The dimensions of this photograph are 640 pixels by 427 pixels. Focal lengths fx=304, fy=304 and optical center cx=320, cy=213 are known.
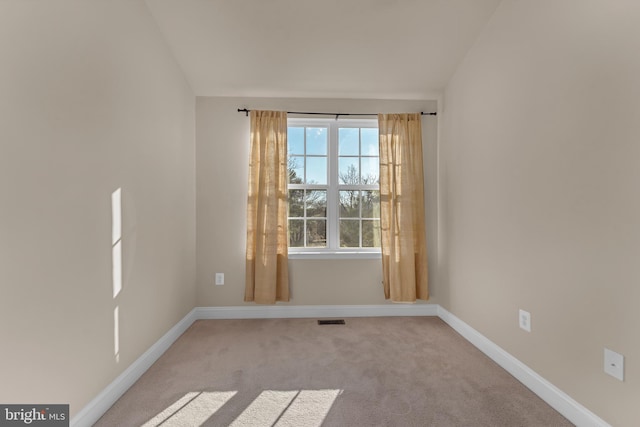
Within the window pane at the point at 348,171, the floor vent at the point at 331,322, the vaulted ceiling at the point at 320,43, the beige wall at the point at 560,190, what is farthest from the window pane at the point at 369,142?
the floor vent at the point at 331,322

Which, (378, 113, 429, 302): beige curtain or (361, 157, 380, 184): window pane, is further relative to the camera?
(361, 157, 380, 184): window pane

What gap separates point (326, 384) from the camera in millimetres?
1971

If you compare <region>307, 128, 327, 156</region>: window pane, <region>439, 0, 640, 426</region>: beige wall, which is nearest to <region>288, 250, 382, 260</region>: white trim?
<region>439, 0, 640, 426</region>: beige wall

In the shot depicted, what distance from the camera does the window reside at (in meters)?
3.36

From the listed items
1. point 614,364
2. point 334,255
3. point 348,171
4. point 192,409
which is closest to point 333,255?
point 334,255

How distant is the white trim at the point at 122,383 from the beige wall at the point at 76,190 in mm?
45

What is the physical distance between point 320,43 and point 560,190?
83.2 inches

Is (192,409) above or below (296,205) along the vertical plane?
below

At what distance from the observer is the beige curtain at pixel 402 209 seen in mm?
3172

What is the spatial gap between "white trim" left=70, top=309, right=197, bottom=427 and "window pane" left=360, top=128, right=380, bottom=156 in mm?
2582

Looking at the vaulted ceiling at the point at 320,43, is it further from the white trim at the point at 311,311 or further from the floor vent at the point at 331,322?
the floor vent at the point at 331,322

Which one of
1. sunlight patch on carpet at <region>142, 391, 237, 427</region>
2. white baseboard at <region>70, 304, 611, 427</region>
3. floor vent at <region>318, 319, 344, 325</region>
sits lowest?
sunlight patch on carpet at <region>142, 391, 237, 427</region>

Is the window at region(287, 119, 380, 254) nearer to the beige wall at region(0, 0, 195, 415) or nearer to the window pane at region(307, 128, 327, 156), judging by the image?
the window pane at region(307, 128, 327, 156)

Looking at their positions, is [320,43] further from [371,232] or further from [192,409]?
[192,409]
